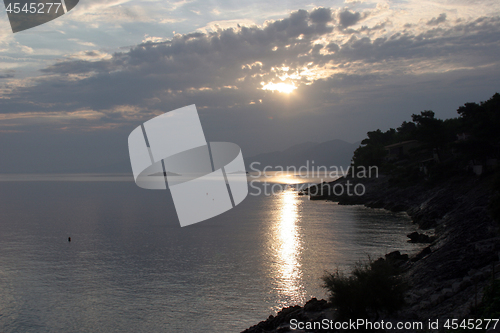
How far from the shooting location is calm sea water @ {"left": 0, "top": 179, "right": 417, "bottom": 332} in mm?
25734

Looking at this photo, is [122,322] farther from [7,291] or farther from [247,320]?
[7,291]

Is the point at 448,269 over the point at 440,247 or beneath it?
over

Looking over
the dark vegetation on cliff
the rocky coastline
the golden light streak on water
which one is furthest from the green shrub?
the golden light streak on water

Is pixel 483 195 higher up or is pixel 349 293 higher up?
pixel 349 293

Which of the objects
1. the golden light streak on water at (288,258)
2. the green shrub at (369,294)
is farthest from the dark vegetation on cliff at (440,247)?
the golden light streak on water at (288,258)

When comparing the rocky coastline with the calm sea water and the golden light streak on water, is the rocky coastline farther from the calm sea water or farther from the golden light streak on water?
the golden light streak on water

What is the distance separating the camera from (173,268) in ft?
124

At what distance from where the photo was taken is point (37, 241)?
179 feet

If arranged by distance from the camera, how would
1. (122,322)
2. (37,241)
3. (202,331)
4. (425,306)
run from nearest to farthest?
(425,306), (202,331), (122,322), (37,241)

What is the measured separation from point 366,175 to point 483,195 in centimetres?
6941

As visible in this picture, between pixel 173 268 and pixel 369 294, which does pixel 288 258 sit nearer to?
pixel 173 268

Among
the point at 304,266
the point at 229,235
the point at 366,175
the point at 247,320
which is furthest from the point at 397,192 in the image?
the point at 247,320

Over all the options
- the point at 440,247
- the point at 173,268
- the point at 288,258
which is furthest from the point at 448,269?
the point at 173,268

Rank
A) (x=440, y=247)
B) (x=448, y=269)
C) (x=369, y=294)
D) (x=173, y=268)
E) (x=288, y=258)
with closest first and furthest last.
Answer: (x=369, y=294)
(x=448, y=269)
(x=440, y=247)
(x=173, y=268)
(x=288, y=258)
